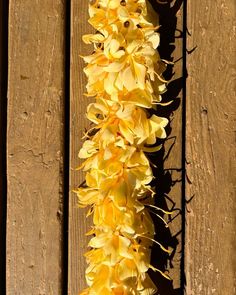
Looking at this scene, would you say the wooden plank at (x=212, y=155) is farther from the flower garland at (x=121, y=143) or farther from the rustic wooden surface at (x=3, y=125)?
the rustic wooden surface at (x=3, y=125)

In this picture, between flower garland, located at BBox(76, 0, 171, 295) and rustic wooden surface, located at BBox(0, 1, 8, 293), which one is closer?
flower garland, located at BBox(76, 0, 171, 295)

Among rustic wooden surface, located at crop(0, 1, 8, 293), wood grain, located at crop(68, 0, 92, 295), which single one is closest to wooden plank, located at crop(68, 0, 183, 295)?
wood grain, located at crop(68, 0, 92, 295)

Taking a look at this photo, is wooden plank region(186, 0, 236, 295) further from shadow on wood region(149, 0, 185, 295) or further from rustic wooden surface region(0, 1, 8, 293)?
rustic wooden surface region(0, 1, 8, 293)

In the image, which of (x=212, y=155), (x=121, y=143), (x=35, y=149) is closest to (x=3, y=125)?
(x=35, y=149)

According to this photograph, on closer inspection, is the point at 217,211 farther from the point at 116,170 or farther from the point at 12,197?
the point at 12,197

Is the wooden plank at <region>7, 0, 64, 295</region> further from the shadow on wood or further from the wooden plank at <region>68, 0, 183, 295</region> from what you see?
the shadow on wood

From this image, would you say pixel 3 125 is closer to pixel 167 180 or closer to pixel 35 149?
pixel 35 149

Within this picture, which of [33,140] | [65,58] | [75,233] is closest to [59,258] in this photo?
[75,233]
